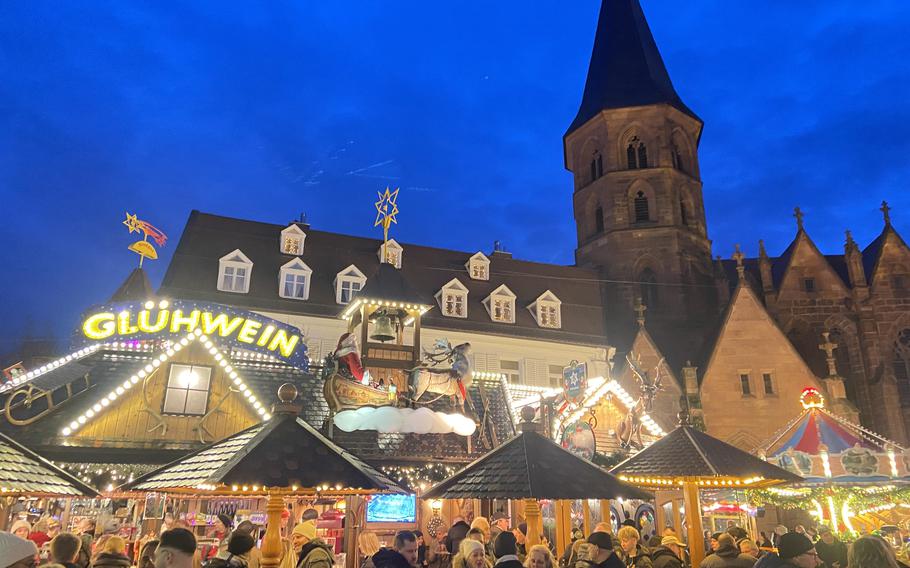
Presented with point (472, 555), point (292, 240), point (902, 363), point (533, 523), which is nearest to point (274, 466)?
point (472, 555)

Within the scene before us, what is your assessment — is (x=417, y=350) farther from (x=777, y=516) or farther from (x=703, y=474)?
(x=777, y=516)

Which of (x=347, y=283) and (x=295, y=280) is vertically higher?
(x=347, y=283)

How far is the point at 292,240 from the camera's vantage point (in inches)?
1367

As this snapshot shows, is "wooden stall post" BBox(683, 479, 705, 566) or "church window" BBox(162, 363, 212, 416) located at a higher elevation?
"church window" BBox(162, 363, 212, 416)

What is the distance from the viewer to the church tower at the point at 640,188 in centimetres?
3925

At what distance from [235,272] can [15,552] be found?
2844cm

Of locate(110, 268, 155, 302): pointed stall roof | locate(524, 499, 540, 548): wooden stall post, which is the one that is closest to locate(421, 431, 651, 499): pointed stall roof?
locate(524, 499, 540, 548): wooden stall post

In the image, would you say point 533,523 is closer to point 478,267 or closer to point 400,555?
point 400,555

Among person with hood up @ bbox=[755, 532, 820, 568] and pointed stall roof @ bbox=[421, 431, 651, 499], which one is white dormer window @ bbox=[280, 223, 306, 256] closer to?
pointed stall roof @ bbox=[421, 431, 651, 499]

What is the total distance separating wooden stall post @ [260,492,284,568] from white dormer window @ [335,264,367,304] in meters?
26.2

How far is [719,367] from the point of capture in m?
31.7

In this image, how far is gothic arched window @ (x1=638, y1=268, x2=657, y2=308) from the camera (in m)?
39.0

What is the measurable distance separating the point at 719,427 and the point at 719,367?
9.61 feet

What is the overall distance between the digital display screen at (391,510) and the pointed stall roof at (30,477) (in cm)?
935
